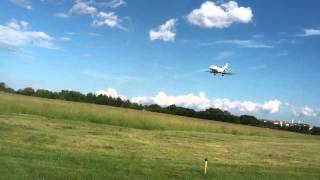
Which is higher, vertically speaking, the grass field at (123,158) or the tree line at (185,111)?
the tree line at (185,111)

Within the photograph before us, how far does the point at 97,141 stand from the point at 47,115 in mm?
18475

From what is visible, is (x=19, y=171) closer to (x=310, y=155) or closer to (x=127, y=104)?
(x=310, y=155)

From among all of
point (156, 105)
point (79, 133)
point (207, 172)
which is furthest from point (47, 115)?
point (156, 105)

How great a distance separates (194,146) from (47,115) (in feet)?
60.1

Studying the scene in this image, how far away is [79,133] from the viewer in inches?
1236

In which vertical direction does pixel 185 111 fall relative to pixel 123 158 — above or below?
above

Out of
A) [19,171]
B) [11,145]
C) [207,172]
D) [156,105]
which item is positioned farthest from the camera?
[156,105]

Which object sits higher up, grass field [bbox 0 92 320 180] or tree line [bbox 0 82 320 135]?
tree line [bbox 0 82 320 135]

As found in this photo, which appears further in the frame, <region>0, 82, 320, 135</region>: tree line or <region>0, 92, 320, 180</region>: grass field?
<region>0, 82, 320, 135</region>: tree line

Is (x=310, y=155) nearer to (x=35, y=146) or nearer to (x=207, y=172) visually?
(x=207, y=172)

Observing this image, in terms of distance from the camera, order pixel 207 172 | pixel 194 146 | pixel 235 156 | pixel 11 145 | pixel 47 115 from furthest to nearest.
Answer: pixel 47 115, pixel 194 146, pixel 235 156, pixel 11 145, pixel 207 172

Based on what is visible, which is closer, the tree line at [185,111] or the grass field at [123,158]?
the grass field at [123,158]

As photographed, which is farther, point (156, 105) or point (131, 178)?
point (156, 105)

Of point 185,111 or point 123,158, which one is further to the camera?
point 185,111
